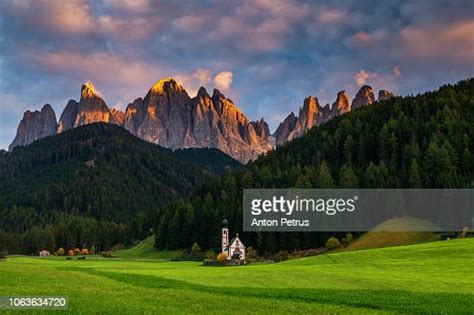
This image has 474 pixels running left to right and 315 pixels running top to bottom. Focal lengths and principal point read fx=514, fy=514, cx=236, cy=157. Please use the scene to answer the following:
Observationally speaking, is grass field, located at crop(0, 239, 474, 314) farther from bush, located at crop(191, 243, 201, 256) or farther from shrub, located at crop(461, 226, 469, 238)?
bush, located at crop(191, 243, 201, 256)

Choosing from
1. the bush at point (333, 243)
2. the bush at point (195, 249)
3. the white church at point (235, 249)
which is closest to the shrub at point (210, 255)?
the white church at point (235, 249)

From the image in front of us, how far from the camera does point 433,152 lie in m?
141

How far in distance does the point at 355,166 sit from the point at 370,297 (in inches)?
5258

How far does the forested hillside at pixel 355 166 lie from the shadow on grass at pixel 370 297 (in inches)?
3103

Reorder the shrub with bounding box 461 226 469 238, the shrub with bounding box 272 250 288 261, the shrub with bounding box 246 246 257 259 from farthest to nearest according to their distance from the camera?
the shrub with bounding box 246 246 257 259, the shrub with bounding box 272 250 288 261, the shrub with bounding box 461 226 469 238

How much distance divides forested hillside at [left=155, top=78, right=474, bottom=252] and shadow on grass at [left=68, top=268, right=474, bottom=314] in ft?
259

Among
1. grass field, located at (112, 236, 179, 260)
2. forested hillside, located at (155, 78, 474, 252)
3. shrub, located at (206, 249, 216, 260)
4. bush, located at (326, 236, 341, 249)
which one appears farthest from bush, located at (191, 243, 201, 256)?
bush, located at (326, 236, 341, 249)


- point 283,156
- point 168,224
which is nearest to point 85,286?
point 168,224

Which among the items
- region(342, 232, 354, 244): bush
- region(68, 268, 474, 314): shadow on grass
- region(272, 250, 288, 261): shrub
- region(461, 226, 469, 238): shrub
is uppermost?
region(461, 226, 469, 238): shrub

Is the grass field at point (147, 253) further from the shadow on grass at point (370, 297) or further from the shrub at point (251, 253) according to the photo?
the shadow on grass at point (370, 297)

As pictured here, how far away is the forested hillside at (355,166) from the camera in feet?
436

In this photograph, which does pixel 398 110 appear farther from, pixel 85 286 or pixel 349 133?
pixel 85 286

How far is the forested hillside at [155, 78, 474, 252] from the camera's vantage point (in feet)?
436

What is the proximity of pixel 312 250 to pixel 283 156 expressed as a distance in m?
79.9
